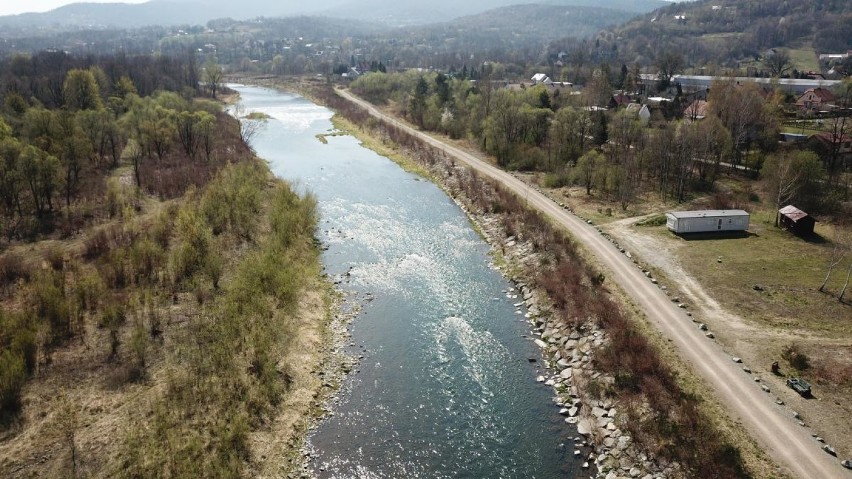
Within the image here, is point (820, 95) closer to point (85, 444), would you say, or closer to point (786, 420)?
point (786, 420)

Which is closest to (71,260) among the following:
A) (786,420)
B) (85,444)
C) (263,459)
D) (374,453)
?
(85,444)

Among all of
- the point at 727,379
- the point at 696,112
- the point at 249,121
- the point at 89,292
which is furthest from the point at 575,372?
the point at 249,121

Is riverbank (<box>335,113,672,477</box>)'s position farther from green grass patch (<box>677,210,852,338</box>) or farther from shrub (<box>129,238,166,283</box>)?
shrub (<box>129,238,166,283</box>)

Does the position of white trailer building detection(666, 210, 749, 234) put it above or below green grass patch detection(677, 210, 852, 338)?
above

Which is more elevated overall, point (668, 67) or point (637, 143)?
point (668, 67)

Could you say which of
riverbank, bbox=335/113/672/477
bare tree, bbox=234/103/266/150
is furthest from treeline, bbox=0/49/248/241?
riverbank, bbox=335/113/672/477

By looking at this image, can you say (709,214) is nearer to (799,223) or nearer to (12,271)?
(799,223)
